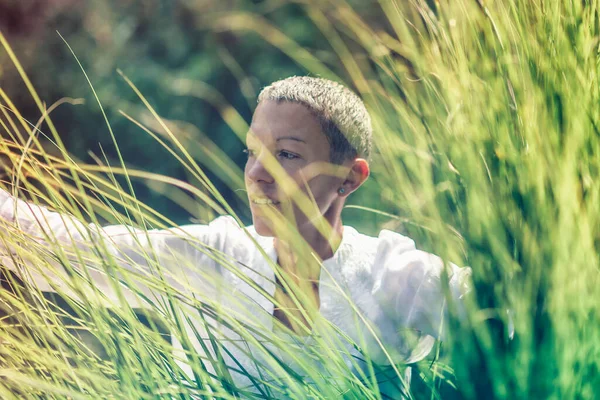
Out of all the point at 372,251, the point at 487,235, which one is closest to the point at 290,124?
the point at 372,251

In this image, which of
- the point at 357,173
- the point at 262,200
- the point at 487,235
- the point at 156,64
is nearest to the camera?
Result: the point at 487,235

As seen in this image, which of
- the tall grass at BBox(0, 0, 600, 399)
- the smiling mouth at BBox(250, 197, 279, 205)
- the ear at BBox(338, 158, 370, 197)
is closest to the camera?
the tall grass at BBox(0, 0, 600, 399)

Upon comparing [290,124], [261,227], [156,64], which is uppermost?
[156,64]

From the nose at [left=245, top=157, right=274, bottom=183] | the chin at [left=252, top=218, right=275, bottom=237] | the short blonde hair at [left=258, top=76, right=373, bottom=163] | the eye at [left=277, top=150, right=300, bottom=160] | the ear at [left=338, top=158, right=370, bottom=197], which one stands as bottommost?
the chin at [left=252, top=218, right=275, bottom=237]

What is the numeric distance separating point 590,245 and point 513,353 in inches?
2.2

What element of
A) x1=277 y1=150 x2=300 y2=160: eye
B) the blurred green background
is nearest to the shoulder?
x1=277 y1=150 x2=300 y2=160: eye

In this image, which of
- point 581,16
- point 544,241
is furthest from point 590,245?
point 581,16

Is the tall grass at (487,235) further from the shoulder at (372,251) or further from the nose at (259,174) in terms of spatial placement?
the shoulder at (372,251)

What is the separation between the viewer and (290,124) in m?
0.60

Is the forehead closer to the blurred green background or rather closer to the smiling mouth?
the smiling mouth

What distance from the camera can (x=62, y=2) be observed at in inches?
44.1

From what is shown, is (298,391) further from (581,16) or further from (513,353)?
(581,16)

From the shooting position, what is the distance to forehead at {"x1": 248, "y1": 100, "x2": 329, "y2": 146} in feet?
1.96

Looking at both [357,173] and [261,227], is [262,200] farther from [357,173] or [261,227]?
[357,173]
